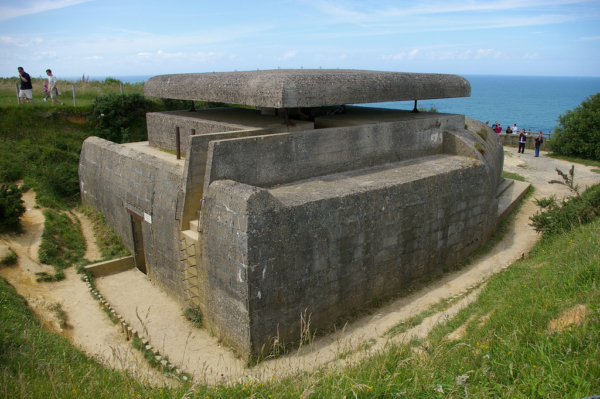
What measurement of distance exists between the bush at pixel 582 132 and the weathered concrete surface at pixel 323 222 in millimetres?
10396

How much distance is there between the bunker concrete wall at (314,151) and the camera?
6.46 metres

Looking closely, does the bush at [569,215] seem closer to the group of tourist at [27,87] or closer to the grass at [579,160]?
the grass at [579,160]

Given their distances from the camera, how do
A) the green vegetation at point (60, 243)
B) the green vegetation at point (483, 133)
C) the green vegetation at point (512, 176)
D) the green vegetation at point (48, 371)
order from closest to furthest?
the green vegetation at point (48, 371) < the green vegetation at point (60, 243) < the green vegetation at point (483, 133) < the green vegetation at point (512, 176)

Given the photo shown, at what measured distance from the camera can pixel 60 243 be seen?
9.13m

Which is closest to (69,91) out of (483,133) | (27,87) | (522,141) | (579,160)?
(27,87)

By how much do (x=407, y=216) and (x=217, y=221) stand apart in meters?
3.34

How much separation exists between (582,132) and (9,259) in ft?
62.2

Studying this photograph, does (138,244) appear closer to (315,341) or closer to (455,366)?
(315,341)

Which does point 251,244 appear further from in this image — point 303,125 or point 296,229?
point 303,125

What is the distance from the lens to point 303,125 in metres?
7.62

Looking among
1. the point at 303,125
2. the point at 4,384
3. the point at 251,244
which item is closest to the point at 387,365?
the point at 251,244

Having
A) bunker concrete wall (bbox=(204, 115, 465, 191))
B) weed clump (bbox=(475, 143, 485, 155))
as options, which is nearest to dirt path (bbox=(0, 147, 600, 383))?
weed clump (bbox=(475, 143, 485, 155))

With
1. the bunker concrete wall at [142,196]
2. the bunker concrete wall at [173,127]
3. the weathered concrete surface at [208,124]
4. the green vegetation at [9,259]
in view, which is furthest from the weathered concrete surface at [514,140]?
the green vegetation at [9,259]

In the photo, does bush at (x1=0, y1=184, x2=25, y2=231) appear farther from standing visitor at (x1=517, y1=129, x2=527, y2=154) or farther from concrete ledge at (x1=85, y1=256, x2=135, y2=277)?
standing visitor at (x1=517, y1=129, x2=527, y2=154)
